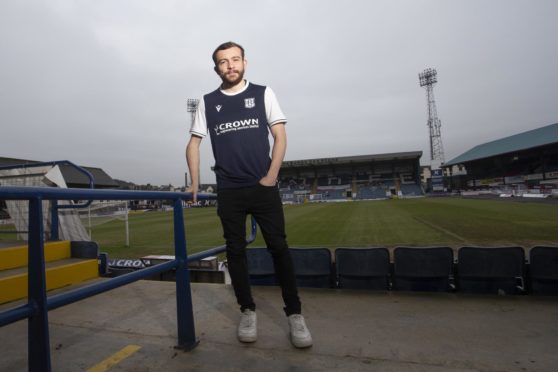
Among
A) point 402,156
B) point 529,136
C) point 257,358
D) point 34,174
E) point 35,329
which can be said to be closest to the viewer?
point 35,329

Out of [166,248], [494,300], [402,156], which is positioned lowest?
[166,248]

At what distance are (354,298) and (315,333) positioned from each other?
83 centimetres

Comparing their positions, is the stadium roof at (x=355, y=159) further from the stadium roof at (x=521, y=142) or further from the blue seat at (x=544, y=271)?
the blue seat at (x=544, y=271)

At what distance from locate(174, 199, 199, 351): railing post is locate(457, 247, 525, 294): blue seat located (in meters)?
2.45

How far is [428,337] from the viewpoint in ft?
6.39

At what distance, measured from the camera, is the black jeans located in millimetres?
2029

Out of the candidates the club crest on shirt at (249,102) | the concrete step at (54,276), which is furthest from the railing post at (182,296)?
the concrete step at (54,276)

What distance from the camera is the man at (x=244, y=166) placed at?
2021 millimetres

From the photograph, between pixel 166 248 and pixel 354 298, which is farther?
pixel 166 248

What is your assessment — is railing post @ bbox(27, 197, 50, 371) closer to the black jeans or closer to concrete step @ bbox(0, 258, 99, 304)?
the black jeans

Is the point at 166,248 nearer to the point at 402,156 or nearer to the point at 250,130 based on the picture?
the point at 250,130

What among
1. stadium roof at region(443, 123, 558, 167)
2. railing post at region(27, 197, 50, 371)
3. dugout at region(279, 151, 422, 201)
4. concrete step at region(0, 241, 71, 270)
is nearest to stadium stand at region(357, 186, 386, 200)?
dugout at region(279, 151, 422, 201)

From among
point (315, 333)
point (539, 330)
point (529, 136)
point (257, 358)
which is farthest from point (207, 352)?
point (529, 136)

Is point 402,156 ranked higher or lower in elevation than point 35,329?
higher
